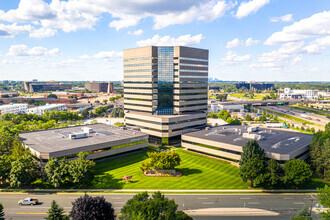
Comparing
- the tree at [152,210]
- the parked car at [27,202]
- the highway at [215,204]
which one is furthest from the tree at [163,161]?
the parked car at [27,202]

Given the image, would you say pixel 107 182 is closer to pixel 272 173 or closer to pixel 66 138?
pixel 66 138

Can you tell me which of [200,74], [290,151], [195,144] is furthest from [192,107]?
[290,151]

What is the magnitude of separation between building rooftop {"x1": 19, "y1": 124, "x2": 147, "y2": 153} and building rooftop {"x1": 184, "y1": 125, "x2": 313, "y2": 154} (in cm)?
3176

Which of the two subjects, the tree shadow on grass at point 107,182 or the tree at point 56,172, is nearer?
the tree at point 56,172

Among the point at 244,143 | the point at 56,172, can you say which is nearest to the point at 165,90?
the point at 244,143

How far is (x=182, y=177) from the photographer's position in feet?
242

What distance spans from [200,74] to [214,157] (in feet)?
172

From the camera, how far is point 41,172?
71312 mm

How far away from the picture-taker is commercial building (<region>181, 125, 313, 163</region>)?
7656 cm

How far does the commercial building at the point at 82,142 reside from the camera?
7569 centimetres

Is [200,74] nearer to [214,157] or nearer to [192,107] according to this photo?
[192,107]

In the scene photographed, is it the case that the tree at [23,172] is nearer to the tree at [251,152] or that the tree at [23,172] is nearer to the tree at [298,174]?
the tree at [251,152]

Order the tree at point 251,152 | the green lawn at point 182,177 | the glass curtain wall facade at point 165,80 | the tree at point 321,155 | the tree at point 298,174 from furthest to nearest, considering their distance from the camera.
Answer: the glass curtain wall facade at point 165,80 < the tree at point 321,155 < the tree at point 251,152 < the green lawn at point 182,177 < the tree at point 298,174

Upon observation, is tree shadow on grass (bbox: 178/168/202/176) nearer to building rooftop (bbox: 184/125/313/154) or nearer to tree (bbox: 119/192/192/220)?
building rooftop (bbox: 184/125/313/154)
